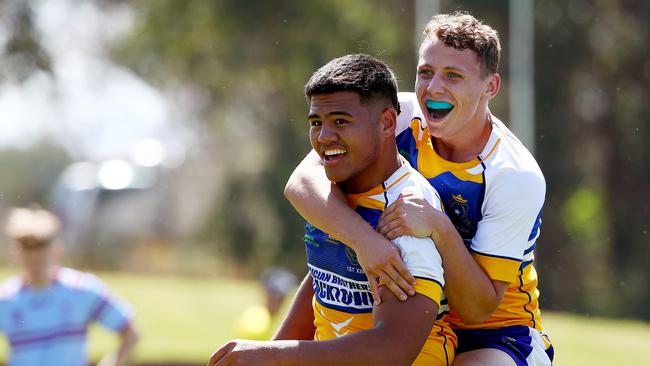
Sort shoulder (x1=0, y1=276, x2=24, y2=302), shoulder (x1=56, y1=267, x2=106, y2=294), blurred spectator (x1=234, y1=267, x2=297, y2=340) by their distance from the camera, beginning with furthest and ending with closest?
blurred spectator (x1=234, y1=267, x2=297, y2=340) < shoulder (x1=56, y1=267, x2=106, y2=294) < shoulder (x1=0, y1=276, x2=24, y2=302)

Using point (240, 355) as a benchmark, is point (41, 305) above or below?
below

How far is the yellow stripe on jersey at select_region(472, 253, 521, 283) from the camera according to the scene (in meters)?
4.28

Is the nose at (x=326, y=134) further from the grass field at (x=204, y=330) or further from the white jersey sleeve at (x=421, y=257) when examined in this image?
the grass field at (x=204, y=330)

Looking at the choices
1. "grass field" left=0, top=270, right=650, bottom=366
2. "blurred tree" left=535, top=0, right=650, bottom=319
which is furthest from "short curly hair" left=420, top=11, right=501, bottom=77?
"blurred tree" left=535, top=0, right=650, bottom=319

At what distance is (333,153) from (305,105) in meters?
18.9

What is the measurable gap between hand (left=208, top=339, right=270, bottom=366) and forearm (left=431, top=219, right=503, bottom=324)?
808mm

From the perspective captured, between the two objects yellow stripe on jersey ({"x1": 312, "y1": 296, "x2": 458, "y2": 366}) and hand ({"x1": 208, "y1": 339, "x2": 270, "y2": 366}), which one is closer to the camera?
hand ({"x1": 208, "y1": 339, "x2": 270, "y2": 366})

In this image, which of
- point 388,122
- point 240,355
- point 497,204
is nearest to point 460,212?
point 497,204

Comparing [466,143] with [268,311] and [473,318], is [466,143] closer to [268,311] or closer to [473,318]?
→ [473,318]

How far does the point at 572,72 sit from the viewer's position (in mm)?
26188

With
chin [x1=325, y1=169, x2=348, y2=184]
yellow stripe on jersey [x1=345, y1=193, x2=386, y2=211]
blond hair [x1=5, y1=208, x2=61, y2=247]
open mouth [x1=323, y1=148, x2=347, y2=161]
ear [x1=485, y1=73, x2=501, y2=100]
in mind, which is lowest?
blond hair [x1=5, y1=208, x2=61, y2=247]

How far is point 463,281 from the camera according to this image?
4.09 meters

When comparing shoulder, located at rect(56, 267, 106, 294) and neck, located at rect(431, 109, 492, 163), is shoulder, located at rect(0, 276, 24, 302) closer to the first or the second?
shoulder, located at rect(56, 267, 106, 294)

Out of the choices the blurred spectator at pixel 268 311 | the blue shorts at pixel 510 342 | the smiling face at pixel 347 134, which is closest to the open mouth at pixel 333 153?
the smiling face at pixel 347 134
